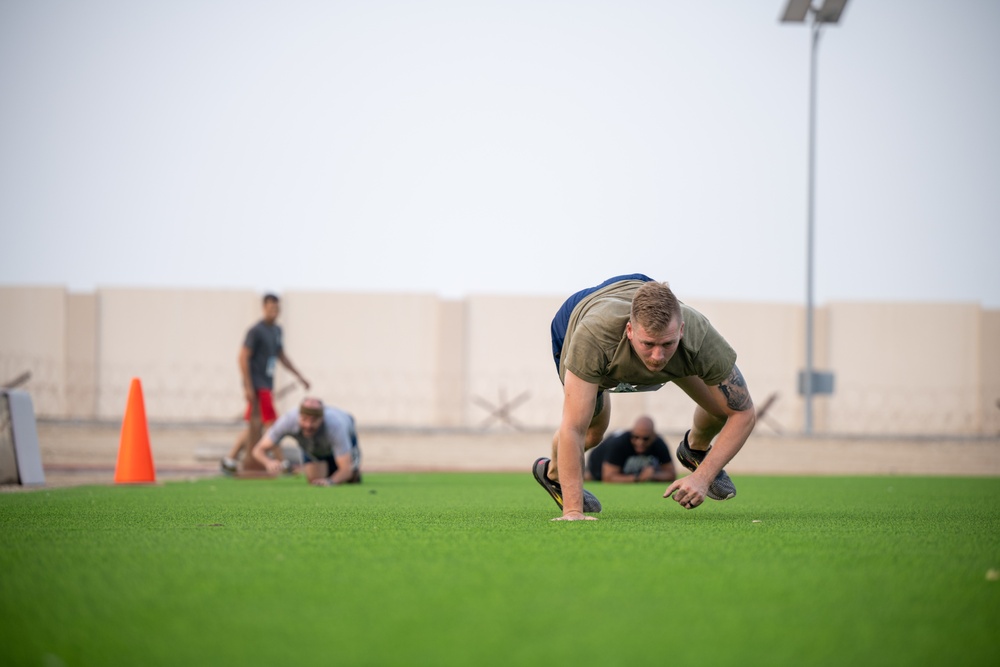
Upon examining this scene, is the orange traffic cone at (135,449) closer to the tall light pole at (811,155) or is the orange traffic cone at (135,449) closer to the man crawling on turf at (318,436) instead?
the man crawling on turf at (318,436)

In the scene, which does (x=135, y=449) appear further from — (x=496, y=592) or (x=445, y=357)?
(x=445, y=357)

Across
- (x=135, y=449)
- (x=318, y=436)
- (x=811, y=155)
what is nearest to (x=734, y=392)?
(x=318, y=436)

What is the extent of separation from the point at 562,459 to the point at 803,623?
2.56 meters

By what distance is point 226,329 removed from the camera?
25.9 m

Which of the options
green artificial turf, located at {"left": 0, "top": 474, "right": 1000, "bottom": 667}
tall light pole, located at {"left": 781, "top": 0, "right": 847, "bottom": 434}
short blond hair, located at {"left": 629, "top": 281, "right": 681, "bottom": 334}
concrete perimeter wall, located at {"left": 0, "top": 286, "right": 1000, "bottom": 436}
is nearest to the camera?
green artificial turf, located at {"left": 0, "top": 474, "right": 1000, "bottom": 667}

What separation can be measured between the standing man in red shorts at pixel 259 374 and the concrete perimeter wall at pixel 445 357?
10334 millimetres

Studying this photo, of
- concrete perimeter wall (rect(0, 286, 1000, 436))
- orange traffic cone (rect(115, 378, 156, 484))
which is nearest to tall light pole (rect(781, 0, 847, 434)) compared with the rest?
concrete perimeter wall (rect(0, 286, 1000, 436))

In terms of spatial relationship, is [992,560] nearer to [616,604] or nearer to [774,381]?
[616,604]

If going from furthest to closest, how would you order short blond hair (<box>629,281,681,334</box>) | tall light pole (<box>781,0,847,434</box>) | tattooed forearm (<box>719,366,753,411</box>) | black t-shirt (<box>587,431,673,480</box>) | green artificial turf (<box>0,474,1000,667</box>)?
tall light pole (<box>781,0,847,434</box>) < black t-shirt (<box>587,431,673,480</box>) < tattooed forearm (<box>719,366,753,411</box>) < short blond hair (<box>629,281,681,334</box>) < green artificial turf (<box>0,474,1000,667</box>)

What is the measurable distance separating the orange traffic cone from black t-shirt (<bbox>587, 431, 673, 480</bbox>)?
14.9ft

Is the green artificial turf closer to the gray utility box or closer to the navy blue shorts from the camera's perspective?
the navy blue shorts

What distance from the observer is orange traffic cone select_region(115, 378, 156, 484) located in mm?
10500

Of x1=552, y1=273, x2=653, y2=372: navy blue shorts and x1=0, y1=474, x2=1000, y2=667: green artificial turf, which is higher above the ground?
x1=552, y1=273, x2=653, y2=372: navy blue shorts

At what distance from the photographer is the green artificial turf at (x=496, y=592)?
2371 mm
